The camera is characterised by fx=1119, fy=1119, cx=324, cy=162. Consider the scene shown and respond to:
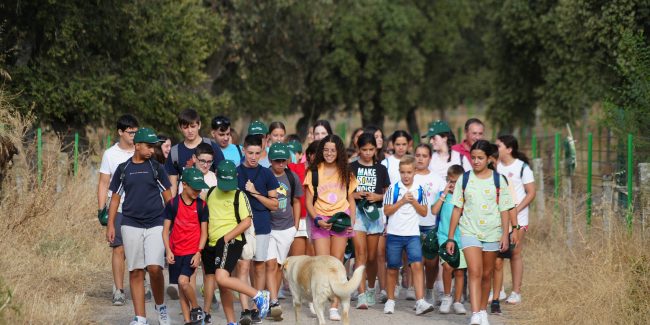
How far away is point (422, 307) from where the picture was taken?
11.8 meters

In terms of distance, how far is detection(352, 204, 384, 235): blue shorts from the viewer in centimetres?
1228

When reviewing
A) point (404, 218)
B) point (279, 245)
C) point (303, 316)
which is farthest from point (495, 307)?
point (279, 245)

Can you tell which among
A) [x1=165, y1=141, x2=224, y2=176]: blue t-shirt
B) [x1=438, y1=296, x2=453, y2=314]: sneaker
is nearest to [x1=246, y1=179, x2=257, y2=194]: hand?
[x1=165, y1=141, x2=224, y2=176]: blue t-shirt

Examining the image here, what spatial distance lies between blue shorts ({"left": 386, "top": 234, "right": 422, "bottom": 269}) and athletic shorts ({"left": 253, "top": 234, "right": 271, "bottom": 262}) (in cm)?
158

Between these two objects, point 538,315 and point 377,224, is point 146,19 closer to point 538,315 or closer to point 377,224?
point 377,224

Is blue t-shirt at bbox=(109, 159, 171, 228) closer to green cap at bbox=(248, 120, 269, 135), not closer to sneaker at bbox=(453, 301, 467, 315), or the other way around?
green cap at bbox=(248, 120, 269, 135)

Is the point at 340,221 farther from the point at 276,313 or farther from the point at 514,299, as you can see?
the point at 514,299

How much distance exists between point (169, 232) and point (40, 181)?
5.50 m

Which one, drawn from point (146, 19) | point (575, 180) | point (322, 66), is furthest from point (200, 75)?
→ point (322, 66)

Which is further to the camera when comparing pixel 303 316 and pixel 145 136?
pixel 303 316

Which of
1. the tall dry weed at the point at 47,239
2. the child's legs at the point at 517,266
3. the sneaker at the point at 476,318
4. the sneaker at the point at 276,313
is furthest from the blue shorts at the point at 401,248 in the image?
the tall dry weed at the point at 47,239

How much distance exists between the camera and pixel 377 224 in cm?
1237

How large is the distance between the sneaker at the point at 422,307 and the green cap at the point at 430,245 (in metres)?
0.52

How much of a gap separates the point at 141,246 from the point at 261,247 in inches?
52.2
